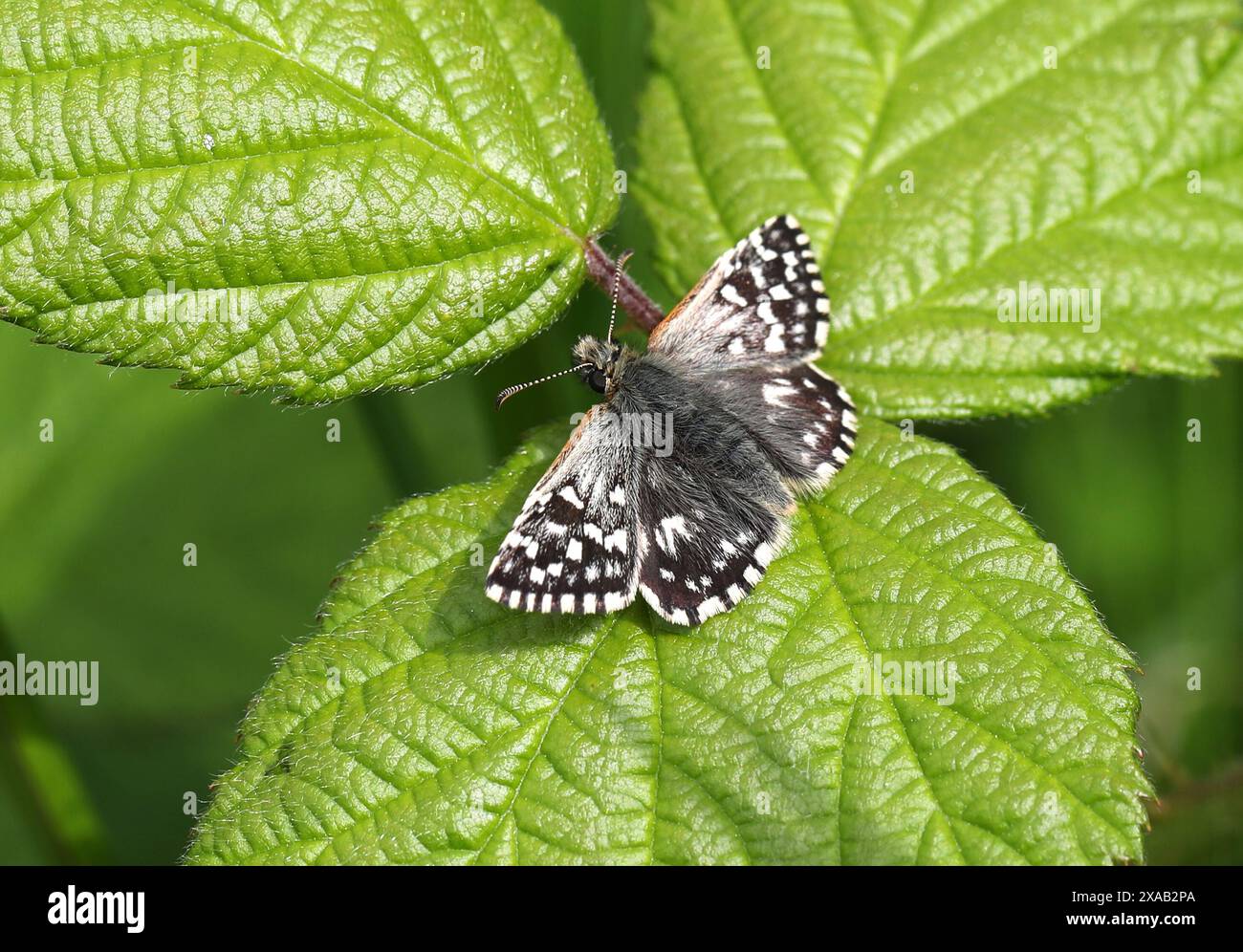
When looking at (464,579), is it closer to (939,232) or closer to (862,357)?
(862,357)

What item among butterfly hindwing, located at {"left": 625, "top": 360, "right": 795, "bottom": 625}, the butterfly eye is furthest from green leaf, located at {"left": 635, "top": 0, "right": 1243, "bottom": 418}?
the butterfly eye

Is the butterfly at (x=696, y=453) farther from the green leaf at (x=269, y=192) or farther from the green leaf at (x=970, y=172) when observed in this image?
the green leaf at (x=269, y=192)

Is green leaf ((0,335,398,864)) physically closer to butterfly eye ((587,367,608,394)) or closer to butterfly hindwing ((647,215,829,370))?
butterfly eye ((587,367,608,394))

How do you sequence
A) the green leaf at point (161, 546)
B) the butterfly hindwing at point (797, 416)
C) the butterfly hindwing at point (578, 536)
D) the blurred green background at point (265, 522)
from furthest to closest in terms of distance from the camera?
1. the green leaf at point (161, 546)
2. the blurred green background at point (265, 522)
3. the butterfly hindwing at point (797, 416)
4. the butterfly hindwing at point (578, 536)

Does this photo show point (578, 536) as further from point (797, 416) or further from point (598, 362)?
point (797, 416)

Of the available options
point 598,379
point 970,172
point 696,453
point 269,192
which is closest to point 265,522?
point 598,379

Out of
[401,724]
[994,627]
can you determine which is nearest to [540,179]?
[401,724]

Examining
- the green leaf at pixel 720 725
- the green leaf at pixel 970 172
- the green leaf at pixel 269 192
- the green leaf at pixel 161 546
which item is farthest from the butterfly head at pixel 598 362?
the green leaf at pixel 161 546
